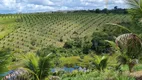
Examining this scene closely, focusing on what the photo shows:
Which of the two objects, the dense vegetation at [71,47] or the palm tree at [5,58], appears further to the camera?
the dense vegetation at [71,47]

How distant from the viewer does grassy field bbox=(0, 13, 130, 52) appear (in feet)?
300

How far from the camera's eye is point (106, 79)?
1480 centimetres

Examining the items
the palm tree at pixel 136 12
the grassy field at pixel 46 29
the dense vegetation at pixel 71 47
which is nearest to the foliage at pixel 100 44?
the dense vegetation at pixel 71 47

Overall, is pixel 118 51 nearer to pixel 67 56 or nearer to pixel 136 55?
pixel 136 55

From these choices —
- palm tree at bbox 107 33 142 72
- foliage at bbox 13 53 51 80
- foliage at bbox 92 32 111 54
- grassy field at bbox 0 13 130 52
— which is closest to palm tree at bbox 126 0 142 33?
palm tree at bbox 107 33 142 72

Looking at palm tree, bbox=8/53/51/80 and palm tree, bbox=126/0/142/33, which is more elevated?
palm tree, bbox=126/0/142/33

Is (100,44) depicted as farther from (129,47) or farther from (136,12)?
(136,12)

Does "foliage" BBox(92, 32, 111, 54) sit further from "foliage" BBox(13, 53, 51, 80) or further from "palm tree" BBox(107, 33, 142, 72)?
"palm tree" BBox(107, 33, 142, 72)

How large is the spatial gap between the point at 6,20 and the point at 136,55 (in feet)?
339

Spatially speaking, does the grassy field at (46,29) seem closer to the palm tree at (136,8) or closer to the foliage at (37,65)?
the foliage at (37,65)

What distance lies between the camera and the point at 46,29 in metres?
111

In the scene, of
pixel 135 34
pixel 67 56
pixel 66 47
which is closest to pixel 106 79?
pixel 135 34

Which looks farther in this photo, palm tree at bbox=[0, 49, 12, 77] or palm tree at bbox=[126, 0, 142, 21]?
palm tree at bbox=[126, 0, 142, 21]

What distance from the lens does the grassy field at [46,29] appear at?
300ft
